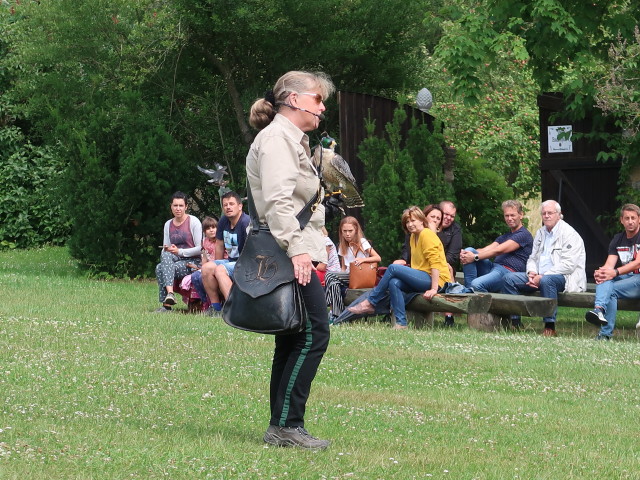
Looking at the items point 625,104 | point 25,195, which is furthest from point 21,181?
point 625,104

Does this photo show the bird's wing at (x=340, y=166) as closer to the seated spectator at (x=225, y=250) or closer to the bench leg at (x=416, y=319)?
the seated spectator at (x=225, y=250)

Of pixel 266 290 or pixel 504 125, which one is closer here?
pixel 266 290

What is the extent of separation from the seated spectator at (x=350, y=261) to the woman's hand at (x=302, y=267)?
8.27 meters

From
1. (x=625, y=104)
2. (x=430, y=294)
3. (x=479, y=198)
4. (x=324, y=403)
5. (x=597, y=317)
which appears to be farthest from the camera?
(x=479, y=198)

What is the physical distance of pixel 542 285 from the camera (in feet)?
44.0

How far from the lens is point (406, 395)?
813 cm

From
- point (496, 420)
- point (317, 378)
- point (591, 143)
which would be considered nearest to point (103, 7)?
point (591, 143)

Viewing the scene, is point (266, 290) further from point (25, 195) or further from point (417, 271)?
point (25, 195)

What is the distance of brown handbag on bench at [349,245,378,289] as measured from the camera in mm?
14039

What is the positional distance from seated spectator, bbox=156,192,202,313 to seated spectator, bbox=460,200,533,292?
11.4ft

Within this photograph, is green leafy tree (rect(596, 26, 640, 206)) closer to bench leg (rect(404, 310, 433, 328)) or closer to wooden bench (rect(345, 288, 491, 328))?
wooden bench (rect(345, 288, 491, 328))

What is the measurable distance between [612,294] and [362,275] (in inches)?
121

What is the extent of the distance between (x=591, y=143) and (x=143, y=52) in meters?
8.14

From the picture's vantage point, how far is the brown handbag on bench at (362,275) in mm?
14039
